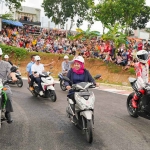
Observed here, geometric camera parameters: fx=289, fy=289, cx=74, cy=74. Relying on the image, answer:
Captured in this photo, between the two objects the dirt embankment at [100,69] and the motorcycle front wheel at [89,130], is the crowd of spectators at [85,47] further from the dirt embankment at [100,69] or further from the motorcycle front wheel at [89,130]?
the motorcycle front wheel at [89,130]

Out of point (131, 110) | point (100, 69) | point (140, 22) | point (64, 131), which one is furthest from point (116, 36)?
point (140, 22)

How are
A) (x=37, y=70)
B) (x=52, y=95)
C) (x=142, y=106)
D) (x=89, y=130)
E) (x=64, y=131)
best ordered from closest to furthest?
(x=89, y=130) → (x=64, y=131) → (x=142, y=106) → (x=52, y=95) → (x=37, y=70)

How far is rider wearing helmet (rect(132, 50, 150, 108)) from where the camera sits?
774cm

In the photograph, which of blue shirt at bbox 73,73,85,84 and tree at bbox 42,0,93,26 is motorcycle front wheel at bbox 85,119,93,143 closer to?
blue shirt at bbox 73,73,85,84

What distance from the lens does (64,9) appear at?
196 ft

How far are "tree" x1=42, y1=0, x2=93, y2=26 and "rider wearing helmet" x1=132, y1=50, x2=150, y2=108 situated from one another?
5287 centimetres

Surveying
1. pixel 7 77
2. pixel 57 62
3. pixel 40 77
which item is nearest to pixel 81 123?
pixel 7 77

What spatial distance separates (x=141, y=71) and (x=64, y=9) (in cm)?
5359

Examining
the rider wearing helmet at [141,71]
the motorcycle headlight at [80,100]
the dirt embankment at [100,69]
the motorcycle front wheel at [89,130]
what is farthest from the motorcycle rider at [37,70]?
the dirt embankment at [100,69]

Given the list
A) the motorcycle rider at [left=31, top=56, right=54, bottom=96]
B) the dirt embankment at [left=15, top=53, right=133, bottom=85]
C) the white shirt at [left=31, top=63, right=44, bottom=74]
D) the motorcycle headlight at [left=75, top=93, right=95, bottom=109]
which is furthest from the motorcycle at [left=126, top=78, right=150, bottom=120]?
the dirt embankment at [left=15, top=53, right=133, bottom=85]

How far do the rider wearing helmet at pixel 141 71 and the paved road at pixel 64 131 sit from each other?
819 mm

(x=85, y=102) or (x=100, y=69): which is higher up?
(x=85, y=102)

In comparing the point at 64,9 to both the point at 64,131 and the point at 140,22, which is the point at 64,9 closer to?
the point at 140,22

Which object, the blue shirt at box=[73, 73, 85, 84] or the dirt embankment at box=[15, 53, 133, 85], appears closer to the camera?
the blue shirt at box=[73, 73, 85, 84]
